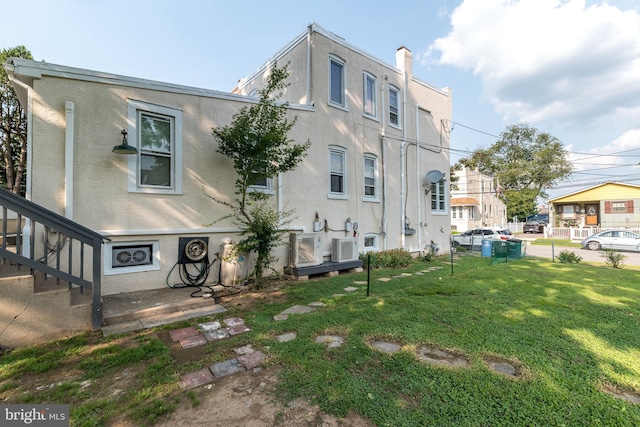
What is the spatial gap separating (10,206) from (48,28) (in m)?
6.08

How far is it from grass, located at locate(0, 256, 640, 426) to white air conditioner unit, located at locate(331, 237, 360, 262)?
9.23 ft

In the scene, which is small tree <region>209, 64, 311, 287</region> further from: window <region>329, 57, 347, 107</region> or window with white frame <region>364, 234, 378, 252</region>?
window with white frame <region>364, 234, 378, 252</region>

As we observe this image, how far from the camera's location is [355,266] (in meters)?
7.71

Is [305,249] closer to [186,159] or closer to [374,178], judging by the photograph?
[186,159]

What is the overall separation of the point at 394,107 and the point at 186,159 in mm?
8036

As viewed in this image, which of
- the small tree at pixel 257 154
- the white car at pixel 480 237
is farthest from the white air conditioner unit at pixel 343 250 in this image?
the white car at pixel 480 237

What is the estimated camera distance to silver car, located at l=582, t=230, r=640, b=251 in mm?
14992

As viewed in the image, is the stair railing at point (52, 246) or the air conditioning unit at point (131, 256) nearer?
the stair railing at point (52, 246)

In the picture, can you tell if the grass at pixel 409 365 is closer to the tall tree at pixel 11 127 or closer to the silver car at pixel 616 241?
the silver car at pixel 616 241

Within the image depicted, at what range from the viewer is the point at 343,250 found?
7.60 metres

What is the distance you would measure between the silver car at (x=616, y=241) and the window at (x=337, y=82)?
18.2 metres


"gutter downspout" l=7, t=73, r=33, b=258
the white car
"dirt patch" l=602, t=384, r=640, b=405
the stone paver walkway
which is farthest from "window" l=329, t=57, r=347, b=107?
the white car

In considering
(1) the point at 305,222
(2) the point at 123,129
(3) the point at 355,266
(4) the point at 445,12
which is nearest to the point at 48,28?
(2) the point at 123,129

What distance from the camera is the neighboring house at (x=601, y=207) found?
2536cm
